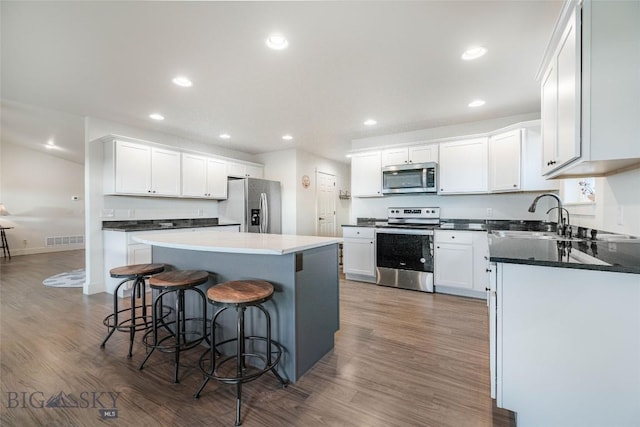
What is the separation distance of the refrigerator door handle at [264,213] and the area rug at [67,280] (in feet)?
9.59

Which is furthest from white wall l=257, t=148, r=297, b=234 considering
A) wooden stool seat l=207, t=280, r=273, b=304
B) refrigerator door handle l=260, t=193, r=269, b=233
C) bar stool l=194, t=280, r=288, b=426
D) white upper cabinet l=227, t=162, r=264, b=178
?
wooden stool seat l=207, t=280, r=273, b=304

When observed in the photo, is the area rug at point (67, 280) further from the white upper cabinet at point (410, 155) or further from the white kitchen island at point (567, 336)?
the white kitchen island at point (567, 336)

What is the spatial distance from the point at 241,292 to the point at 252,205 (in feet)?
11.9

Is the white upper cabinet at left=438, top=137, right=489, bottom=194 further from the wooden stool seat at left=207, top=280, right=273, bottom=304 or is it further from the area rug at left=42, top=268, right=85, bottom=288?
the area rug at left=42, top=268, right=85, bottom=288

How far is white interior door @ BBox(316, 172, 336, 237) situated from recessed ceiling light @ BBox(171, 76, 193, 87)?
3946mm

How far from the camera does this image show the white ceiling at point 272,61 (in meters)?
1.80

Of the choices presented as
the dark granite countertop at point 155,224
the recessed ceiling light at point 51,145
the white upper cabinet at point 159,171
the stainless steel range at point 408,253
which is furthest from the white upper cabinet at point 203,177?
the recessed ceiling light at point 51,145

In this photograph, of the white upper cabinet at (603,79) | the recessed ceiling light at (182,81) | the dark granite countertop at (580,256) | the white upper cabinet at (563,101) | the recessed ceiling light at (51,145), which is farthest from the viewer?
the recessed ceiling light at (51,145)

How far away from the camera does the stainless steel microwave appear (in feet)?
13.2

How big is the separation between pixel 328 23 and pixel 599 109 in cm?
165

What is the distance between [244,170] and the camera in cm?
564

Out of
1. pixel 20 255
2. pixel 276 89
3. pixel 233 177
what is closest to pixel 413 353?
Result: pixel 276 89

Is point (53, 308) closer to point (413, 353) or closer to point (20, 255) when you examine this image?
point (413, 353)

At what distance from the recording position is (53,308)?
3.22m
